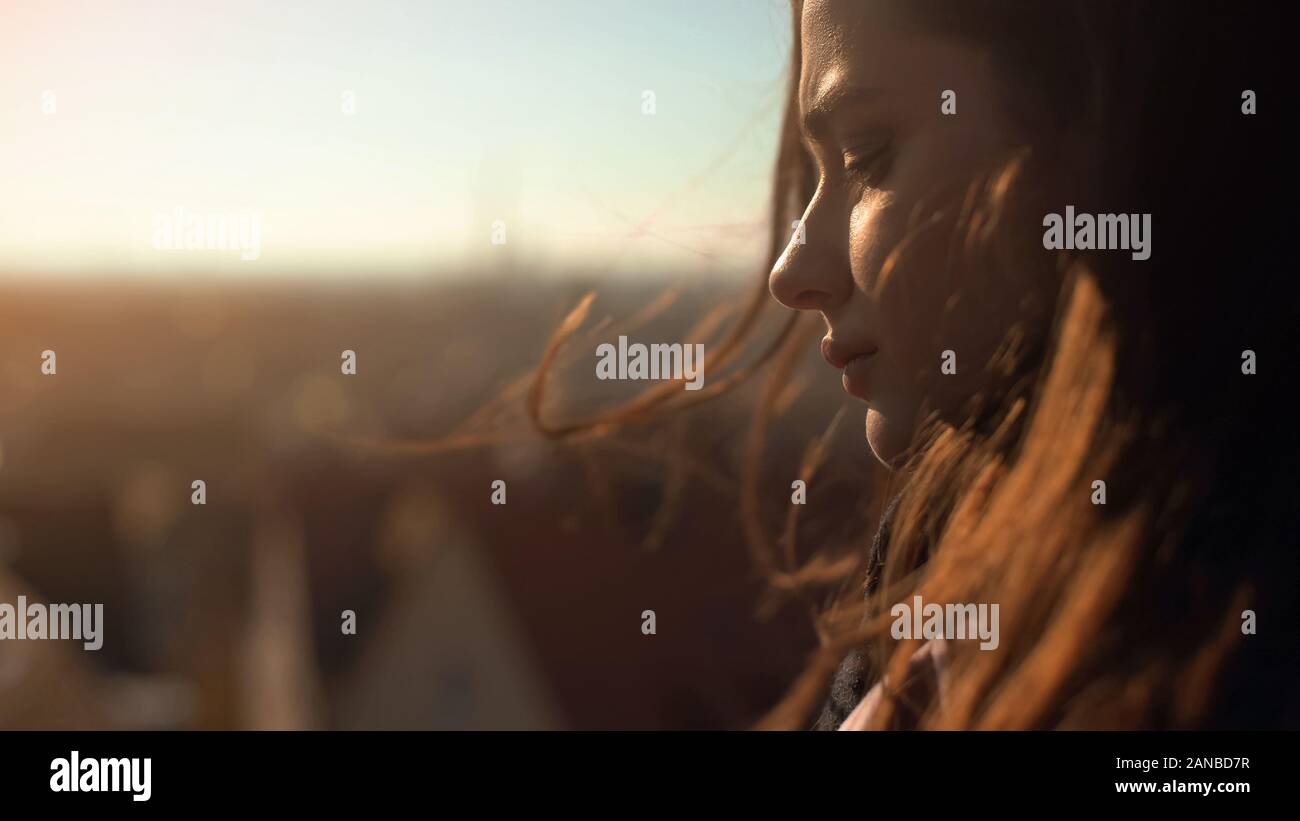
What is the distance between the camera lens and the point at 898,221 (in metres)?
1.06

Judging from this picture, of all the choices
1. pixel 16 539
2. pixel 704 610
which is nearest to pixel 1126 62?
pixel 704 610

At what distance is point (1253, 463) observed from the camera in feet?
3.12

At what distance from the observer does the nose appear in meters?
1.11

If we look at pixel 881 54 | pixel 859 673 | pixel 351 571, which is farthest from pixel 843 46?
pixel 351 571

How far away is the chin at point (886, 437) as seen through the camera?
112 centimetres

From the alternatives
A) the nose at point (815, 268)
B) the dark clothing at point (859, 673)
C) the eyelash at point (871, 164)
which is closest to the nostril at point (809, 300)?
the nose at point (815, 268)

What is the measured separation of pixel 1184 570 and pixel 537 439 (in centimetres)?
92

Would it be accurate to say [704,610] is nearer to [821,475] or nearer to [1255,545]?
[821,475]

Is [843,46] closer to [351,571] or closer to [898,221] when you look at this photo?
[898,221]

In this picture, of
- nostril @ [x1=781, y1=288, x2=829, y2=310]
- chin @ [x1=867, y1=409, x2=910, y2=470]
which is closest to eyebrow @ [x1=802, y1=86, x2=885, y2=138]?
nostril @ [x1=781, y1=288, x2=829, y2=310]

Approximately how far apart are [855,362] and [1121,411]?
273 mm

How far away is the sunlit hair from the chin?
84 millimetres

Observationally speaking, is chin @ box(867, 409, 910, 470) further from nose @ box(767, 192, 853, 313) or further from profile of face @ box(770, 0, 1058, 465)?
nose @ box(767, 192, 853, 313)

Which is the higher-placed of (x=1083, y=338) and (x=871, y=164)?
(x=871, y=164)
